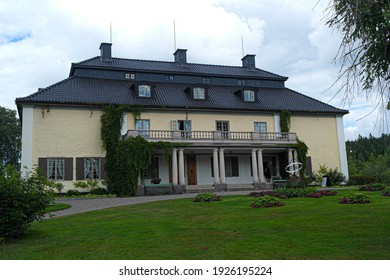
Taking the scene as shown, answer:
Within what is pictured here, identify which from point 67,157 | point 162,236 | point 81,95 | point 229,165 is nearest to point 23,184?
point 162,236

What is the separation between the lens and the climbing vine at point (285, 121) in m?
35.7

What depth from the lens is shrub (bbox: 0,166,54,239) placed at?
1041 cm

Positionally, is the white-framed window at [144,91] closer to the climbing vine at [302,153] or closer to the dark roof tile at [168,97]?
the dark roof tile at [168,97]

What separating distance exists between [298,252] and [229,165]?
27.3 meters

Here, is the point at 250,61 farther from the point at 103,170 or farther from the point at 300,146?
the point at 103,170

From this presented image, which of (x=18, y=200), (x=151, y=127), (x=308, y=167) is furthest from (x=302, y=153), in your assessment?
(x=18, y=200)

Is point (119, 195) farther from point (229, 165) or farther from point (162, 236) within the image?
point (162, 236)

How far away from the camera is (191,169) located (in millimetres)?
33531

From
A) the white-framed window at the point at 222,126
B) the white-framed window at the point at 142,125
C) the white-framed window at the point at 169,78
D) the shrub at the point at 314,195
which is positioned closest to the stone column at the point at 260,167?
the white-framed window at the point at 222,126

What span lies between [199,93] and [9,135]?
34.9 meters

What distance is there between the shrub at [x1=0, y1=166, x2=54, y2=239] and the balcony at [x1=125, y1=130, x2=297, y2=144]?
58.3ft

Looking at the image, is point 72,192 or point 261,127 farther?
point 261,127

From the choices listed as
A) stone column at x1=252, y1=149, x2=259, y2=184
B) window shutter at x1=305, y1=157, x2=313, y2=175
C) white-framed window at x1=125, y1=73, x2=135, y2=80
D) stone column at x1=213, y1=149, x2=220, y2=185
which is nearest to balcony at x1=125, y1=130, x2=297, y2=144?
stone column at x1=213, y1=149, x2=220, y2=185

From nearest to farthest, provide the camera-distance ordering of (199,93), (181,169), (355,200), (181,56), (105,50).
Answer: (355,200) < (181,169) < (199,93) < (105,50) < (181,56)
